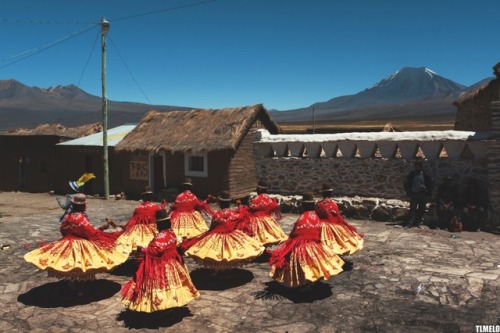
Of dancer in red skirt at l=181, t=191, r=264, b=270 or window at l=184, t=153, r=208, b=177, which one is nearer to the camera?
dancer in red skirt at l=181, t=191, r=264, b=270

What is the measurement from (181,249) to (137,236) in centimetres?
106

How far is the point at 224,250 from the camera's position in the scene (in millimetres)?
7586

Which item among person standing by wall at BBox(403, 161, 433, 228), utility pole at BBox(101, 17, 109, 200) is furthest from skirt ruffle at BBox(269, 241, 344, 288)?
utility pole at BBox(101, 17, 109, 200)

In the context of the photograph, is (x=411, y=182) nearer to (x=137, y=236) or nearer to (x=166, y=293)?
(x=137, y=236)

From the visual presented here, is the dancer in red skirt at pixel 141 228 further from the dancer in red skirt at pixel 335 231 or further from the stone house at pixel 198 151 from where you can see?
the stone house at pixel 198 151

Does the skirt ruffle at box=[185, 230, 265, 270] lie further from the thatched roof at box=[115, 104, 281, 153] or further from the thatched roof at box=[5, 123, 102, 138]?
the thatched roof at box=[5, 123, 102, 138]

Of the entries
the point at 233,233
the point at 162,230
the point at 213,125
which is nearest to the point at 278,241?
the point at 233,233

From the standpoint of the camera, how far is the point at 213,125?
65.3 ft

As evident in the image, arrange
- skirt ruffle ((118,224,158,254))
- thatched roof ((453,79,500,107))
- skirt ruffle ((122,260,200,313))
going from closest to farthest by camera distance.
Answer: skirt ruffle ((122,260,200,313)) < skirt ruffle ((118,224,158,254)) < thatched roof ((453,79,500,107))

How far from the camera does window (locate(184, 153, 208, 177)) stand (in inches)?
751

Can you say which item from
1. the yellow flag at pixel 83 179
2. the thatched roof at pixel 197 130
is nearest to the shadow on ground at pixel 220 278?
the yellow flag at pixel 83 179

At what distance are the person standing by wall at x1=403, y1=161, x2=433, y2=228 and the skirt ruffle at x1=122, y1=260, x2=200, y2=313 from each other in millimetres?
7911

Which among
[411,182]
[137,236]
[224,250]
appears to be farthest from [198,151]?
[224,250]

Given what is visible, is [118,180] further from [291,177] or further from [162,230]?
[162,230]
